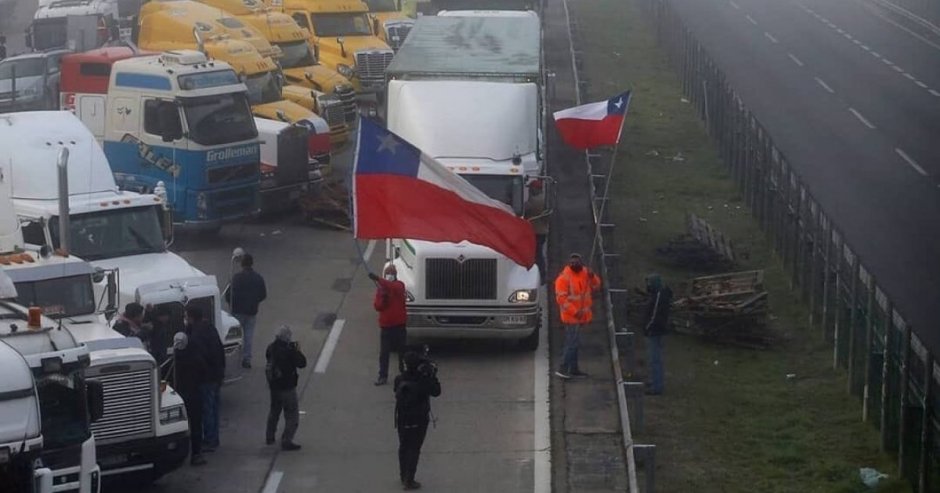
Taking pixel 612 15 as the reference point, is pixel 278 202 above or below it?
above

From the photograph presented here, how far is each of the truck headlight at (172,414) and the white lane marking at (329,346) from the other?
195 inches

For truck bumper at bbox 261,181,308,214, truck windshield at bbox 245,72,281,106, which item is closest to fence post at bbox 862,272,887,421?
truck bumper at bbox 261,181,308,214

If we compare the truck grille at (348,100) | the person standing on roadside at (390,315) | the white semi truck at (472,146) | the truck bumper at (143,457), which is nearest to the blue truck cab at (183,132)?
Result: the white semi truck at (472,146)

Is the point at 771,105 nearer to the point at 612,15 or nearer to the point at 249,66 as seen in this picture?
the point at 249,66

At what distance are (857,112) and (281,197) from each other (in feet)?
66.6

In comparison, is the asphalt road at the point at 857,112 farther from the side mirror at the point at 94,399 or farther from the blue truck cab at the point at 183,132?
the blue truck cab at the point at 183,132

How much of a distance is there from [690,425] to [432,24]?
43.7ft

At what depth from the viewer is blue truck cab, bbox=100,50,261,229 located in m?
27.9

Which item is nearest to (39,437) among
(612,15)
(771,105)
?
(771,105)

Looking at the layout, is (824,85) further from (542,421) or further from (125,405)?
(125,405)

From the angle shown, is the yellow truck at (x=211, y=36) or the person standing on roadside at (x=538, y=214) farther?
the yellow truck at (x=211, y=36)

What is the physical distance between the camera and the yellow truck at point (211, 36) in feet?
115

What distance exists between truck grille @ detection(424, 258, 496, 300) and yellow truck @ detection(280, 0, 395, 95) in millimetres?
20500

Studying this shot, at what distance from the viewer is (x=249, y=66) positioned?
33.6 m
